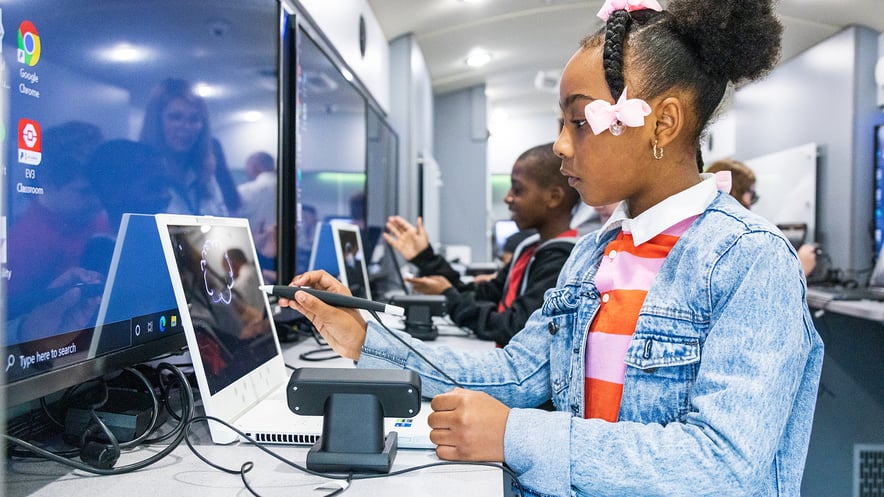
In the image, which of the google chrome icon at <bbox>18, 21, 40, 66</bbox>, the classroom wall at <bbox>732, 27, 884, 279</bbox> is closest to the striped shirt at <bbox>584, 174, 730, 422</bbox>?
the google chrome icon at <bbox>18, 21, 40, 66</bbox>

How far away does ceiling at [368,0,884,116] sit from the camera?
3.95 meters

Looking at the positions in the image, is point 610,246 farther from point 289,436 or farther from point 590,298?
point 289,436

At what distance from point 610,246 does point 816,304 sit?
218 cm

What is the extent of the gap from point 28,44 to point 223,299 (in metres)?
0.42

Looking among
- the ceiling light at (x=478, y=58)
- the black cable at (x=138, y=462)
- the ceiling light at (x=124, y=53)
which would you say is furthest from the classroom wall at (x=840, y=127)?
the black cable at (x=138, y=462)

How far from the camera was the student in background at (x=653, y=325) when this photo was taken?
67cm

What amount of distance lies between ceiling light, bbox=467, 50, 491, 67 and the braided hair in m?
4.70

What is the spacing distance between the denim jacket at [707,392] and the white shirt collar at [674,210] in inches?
0.8

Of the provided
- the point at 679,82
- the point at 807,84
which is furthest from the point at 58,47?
the point at 807,84

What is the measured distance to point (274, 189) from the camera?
1.59 m

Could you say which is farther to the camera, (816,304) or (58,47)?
(816,304)

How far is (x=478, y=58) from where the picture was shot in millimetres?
5512

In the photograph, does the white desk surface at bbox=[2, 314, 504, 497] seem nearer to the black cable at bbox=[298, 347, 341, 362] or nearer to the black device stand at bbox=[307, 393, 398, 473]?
the black device stand at bbox=[307, 393, 398, 473]

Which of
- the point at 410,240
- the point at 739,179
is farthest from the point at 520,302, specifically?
the point at 739,179
